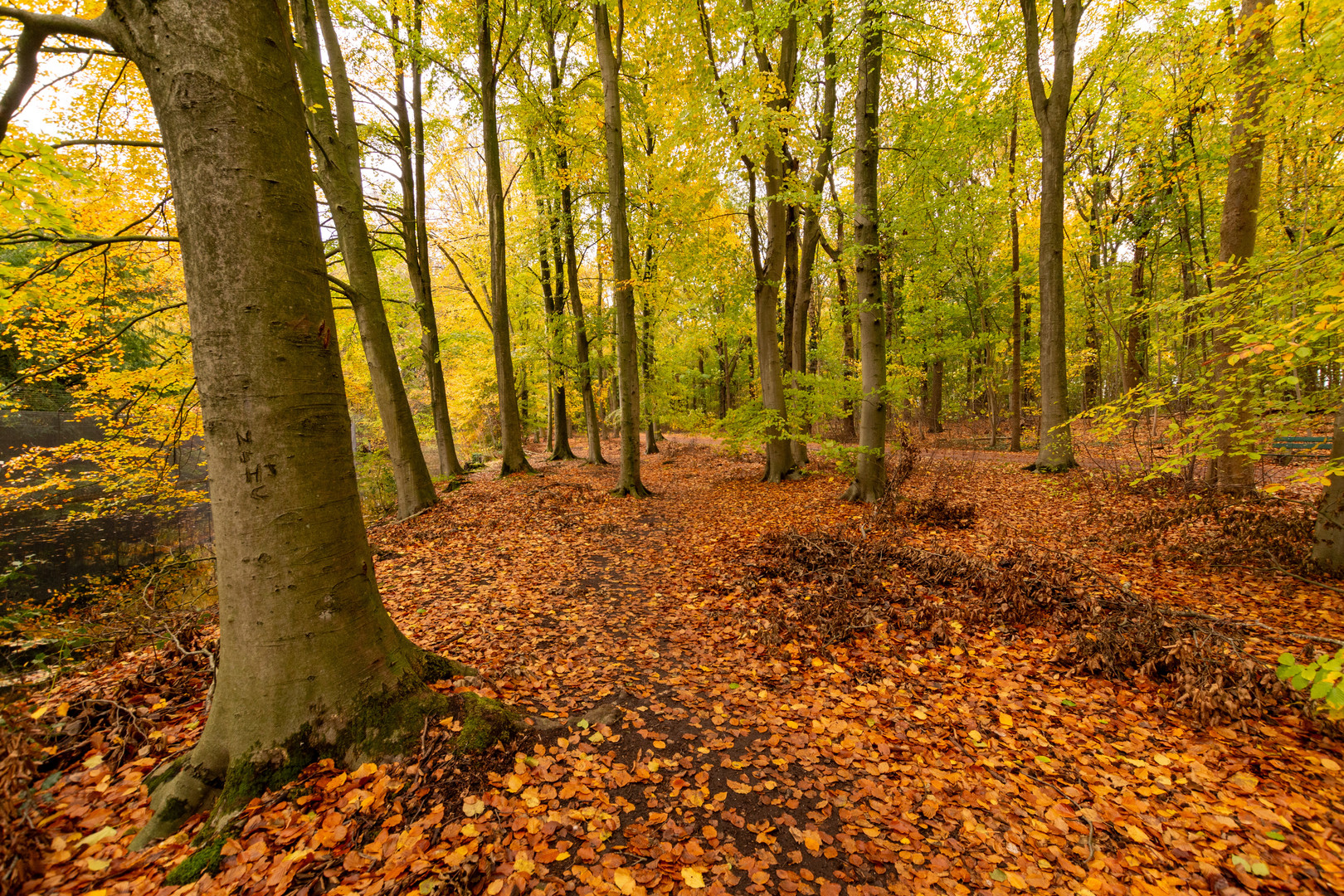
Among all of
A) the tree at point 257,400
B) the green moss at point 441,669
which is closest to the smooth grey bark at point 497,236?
the green moss at point 441,669

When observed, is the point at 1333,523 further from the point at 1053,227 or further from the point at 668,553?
the point at 1053,227

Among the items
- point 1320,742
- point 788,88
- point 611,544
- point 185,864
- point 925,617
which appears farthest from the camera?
point 788,88

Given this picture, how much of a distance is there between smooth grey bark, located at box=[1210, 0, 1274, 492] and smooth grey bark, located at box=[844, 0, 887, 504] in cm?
393

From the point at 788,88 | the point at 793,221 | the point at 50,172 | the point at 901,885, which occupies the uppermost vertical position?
the point at 788,88

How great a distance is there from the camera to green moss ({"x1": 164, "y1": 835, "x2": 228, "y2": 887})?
1.94 m

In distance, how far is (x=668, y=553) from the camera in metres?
7.27

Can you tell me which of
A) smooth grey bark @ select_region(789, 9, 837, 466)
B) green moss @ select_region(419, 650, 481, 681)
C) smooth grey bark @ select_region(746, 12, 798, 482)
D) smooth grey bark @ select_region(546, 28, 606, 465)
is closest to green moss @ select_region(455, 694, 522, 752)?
green moss @ select_region(419, 650, 481, 681)

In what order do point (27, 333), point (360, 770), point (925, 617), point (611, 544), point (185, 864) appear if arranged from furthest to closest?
point (611, 544) → point (27, 333) → point (925, 617) → point (360, 770) → point (185, 864)

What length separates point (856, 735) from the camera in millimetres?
3238

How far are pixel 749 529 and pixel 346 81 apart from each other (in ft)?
34.9

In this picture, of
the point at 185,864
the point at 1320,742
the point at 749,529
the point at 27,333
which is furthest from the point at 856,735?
the point at 27,333

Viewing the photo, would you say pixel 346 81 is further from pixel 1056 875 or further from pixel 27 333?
pixel 1056 875

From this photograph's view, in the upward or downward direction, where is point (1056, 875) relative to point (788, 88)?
downward

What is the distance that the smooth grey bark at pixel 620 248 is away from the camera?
937 cm
